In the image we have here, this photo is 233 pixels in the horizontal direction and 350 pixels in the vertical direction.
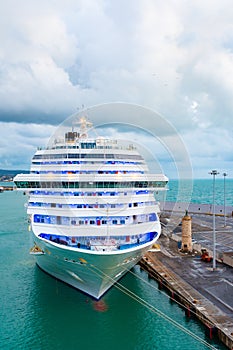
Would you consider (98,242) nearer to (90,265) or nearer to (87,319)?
(90,265)

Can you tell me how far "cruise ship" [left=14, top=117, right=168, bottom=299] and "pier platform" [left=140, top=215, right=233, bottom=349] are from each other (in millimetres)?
4283

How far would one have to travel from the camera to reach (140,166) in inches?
1298

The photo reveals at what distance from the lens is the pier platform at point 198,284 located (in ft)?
73.8

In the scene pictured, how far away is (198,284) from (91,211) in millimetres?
10659

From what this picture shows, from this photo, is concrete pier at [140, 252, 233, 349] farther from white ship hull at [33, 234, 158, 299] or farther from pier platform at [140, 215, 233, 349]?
white ship hull at [33, 234, 158, 299]

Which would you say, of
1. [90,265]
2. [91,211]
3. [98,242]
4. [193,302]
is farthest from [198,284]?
[91,211]

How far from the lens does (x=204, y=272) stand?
31547 mm

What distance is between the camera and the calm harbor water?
22.4 metres

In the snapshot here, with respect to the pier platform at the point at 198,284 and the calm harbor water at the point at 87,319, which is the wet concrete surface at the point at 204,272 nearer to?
the pier platform at the point at 198,284

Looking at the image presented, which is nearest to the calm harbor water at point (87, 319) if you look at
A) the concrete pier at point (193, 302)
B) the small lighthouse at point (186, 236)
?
the concrete pier at point (193, 302)

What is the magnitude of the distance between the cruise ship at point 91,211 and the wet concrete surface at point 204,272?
5453 millimetres

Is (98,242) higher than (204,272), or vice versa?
(98,242)

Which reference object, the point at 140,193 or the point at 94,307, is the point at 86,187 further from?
the point at 94,307

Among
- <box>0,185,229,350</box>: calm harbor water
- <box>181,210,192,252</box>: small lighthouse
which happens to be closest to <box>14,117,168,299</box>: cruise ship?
<box>0,185,229,350</box>: calm harbor water
